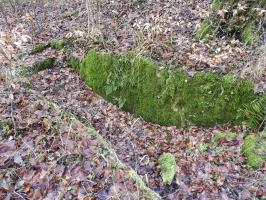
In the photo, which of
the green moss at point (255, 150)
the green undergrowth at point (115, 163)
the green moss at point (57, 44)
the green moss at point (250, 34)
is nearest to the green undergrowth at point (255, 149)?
the green moss at point (255, 150)

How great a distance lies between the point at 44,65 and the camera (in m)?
7.13

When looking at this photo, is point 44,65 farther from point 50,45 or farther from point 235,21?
point 235,21

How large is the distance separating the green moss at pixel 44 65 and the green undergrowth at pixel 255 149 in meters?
4.83

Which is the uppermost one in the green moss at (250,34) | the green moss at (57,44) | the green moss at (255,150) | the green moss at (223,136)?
the green moss at (250,34)

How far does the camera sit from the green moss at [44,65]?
6.98 meters

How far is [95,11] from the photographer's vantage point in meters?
7.93

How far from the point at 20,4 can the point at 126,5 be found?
15.4 ft

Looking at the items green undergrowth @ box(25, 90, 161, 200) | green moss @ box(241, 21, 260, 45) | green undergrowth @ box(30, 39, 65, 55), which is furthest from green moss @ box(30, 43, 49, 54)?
green moss @ box(241, 21, 260, 45)

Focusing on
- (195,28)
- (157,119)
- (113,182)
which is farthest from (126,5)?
(113,182)

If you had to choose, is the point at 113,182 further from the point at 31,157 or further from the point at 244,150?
the point at 244,150

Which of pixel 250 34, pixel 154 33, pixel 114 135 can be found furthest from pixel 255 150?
pixel 154 33

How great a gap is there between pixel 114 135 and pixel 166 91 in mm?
1358

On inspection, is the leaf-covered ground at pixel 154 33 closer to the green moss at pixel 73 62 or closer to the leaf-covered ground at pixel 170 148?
the green moss at pixel 73 62

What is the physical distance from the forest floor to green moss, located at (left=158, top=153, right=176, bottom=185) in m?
0.09
